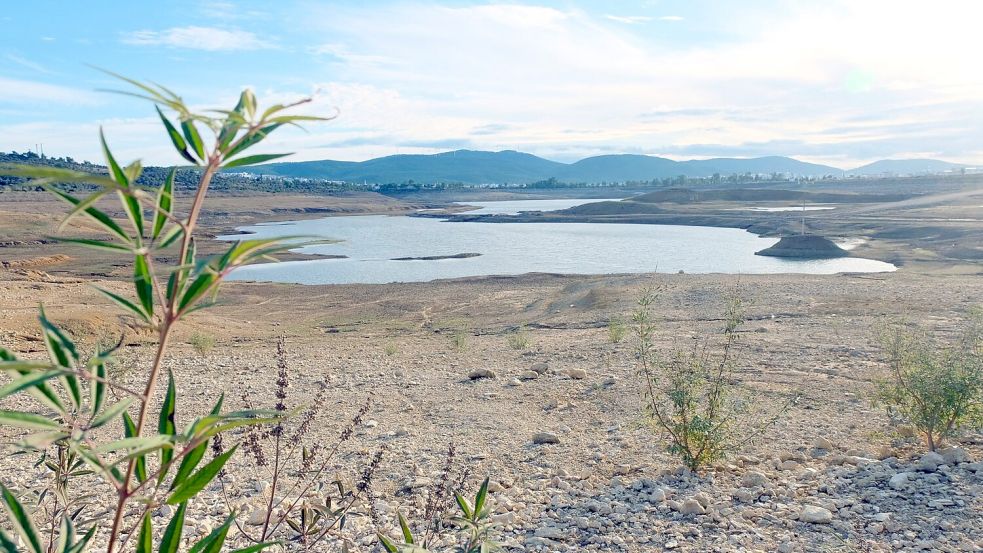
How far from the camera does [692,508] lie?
4621mm

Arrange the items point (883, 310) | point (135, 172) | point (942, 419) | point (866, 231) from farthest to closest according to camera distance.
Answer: point (866, 231) < point (883, 310) < point (942, 419) < point (135, 172)

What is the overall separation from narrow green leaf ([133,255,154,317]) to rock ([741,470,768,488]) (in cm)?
460

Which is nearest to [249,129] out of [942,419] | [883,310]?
[942,419]

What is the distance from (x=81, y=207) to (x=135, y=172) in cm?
16

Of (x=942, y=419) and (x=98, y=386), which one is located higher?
(x=98, y=386)

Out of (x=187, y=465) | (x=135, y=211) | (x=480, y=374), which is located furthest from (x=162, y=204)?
(x=480, y=374)

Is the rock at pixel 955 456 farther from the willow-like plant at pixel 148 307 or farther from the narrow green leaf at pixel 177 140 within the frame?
the narrow green leaf at pixel 177 140

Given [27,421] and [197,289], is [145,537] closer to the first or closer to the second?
[27,421]

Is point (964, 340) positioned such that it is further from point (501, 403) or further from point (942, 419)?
point (501, 403)

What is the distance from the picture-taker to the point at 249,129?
1247 mm

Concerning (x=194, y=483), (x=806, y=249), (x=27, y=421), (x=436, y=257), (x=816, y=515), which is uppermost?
(x=27, y=421)

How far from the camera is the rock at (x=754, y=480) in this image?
16.6 feet

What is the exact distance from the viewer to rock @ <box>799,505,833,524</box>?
4312 mm

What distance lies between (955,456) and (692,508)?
6.83 feet
